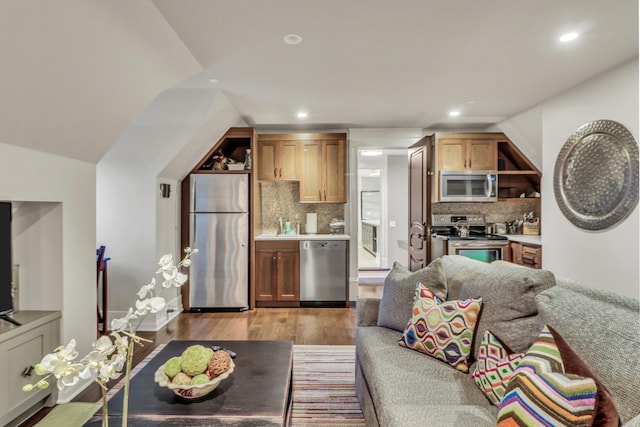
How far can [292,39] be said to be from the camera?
2.35 m

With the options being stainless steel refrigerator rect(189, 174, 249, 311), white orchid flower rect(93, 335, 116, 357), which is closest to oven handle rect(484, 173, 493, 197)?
stainless steel refrigerator rect(189, 174, 249, 311)

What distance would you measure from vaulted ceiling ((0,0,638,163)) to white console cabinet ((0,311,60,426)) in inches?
43.1

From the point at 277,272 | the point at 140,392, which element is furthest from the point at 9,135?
the point at 277,272

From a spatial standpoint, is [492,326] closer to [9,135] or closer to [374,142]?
[9,135]

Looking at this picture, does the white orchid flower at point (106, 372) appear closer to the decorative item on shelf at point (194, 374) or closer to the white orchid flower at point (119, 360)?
the white orchid flower at point (119, 360)

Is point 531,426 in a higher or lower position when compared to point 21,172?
lower

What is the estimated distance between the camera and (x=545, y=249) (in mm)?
3707

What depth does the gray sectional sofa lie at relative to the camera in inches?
41.2

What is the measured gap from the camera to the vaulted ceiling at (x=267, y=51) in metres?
1.69

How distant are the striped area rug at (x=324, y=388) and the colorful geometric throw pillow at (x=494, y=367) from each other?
918mm

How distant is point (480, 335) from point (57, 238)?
2.73 meters

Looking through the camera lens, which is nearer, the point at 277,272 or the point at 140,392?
the point at 140,392

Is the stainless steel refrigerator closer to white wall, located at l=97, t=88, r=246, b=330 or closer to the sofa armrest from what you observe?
white wall, located at l=97, t=88, r=246, b=330

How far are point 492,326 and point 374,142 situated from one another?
3.64 metres
